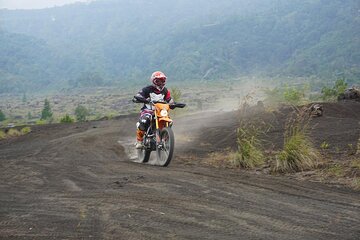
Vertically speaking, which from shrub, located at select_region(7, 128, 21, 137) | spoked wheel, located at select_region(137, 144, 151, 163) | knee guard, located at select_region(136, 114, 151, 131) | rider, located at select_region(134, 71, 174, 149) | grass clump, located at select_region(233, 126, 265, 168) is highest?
rider, located at select_region(134, 71, 174, 149)

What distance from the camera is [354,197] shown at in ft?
21.7

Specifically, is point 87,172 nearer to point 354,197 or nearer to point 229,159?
point 229,159

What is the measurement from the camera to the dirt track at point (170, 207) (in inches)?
190

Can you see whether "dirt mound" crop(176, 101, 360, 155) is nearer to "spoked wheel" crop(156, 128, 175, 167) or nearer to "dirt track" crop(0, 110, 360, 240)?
"spoked wheel" crop(156, 128, 175, 167)

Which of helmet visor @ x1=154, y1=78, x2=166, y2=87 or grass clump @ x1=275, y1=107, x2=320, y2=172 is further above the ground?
helmet visor @ x1=154, y1=78, x2=166, y2=87

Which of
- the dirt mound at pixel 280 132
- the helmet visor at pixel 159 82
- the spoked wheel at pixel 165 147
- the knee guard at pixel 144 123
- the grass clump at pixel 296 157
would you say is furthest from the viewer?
the dirt mound at pixel 280 132

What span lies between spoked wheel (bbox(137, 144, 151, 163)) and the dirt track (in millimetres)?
3092

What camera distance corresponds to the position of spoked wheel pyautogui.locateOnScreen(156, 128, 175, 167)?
34.8 feet

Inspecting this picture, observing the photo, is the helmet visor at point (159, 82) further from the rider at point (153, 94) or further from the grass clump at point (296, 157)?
the grass clump at point (296, 157)

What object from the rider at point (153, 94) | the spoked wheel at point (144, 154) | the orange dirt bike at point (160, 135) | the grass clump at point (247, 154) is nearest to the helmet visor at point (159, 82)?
the rider at point (153, 94)

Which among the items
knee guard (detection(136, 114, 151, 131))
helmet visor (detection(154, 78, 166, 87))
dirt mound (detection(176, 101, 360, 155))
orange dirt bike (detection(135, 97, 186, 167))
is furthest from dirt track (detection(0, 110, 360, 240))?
dirt mound (detection(176, 101, 360, 155))

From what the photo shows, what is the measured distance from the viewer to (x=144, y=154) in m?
12.2

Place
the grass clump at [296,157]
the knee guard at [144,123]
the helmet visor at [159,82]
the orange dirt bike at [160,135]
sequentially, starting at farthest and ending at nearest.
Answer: the knee guard at [144,123]
the helmet visor at [159,82]
the orange dirt bike at [160,135]
the grass clump at [296,157]

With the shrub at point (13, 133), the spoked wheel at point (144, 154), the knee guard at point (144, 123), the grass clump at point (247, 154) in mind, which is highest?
the knee guard at point (144, 123)
